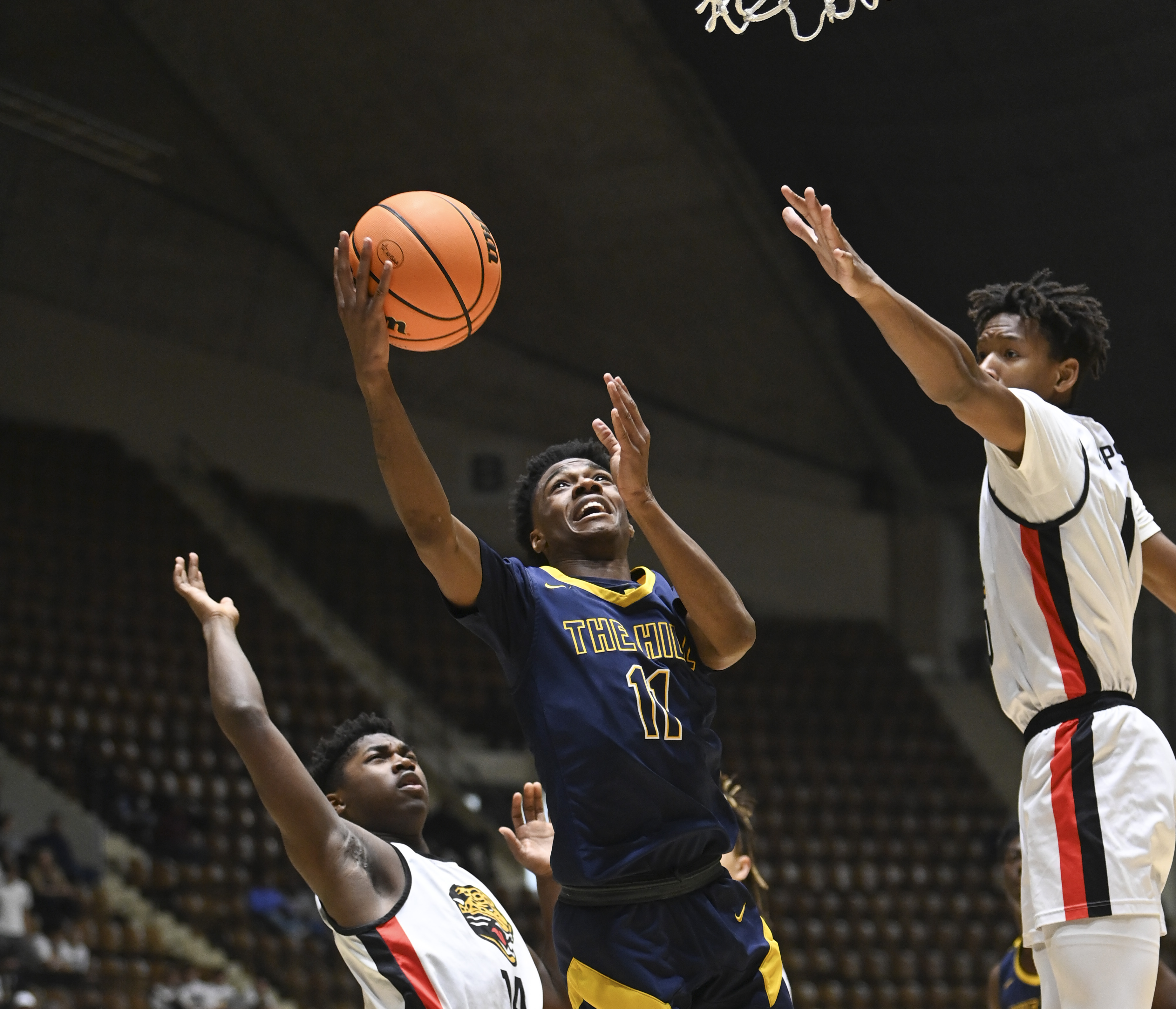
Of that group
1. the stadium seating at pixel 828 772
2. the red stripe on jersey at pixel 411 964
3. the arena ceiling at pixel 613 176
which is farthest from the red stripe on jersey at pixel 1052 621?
the stadium seating at pixel 828 772

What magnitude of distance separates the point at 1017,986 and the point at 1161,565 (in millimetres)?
1769

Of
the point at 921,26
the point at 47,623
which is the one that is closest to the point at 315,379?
the point at 47,623

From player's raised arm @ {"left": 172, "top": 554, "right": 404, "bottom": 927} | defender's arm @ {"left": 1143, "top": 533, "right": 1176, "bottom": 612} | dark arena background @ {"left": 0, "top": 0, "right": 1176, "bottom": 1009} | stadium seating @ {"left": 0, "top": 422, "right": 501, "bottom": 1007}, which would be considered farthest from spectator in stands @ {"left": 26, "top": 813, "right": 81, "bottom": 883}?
defender's arm @ {"left": 1143, "top": 533, "right": 1176, "bottom": 612}

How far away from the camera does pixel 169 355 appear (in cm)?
1447

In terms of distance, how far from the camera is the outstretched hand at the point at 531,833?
11.5 ft

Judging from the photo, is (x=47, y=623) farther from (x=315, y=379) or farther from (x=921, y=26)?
(x=921, y=26)

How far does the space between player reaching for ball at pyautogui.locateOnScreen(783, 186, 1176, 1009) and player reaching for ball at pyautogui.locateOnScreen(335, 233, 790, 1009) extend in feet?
1.80

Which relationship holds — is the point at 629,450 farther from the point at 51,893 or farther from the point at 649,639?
the point at 51,893

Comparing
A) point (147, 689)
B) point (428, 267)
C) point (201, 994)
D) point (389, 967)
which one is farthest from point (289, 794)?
point (147, 689)

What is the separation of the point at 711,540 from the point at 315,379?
15.9 ft

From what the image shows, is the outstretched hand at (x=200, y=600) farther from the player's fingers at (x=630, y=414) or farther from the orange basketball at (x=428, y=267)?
the player's fingers at (x=630, y=414)

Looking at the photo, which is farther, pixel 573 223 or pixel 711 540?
pixel 711 540

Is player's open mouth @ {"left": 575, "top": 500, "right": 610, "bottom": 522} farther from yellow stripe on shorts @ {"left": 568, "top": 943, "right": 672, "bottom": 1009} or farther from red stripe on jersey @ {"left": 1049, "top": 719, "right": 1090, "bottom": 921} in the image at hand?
red stripe on jersey @ {"left": 1049, "top": 719, "right": 1090, "bottom": 921}

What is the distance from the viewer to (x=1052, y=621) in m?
2.81
